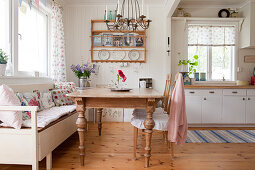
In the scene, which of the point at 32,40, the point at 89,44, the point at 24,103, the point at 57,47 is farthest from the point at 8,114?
the point at 89,44

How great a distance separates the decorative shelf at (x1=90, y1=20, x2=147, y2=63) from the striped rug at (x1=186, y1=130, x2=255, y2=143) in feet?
6.50

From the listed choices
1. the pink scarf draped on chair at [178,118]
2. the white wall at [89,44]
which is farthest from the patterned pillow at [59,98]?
the pink scarf draped on chair at [178,118]

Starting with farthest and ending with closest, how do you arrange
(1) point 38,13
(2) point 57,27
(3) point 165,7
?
(3) point 165,7
(2) point 57,27
(1) point 38,13

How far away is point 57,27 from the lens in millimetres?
3641

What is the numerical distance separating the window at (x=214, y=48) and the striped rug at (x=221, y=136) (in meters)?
1.43

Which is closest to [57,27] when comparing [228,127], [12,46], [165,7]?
[12,46]

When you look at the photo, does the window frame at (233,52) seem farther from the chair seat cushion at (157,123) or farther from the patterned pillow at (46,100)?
the patterned pillow at (46,100)

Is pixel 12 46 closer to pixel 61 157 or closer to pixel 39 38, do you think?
pixel 39 38

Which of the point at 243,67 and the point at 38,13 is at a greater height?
the point at 38,13

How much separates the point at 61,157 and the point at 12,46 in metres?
1.74

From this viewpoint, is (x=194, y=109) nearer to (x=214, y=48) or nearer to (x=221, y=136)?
(x=221, y=136)

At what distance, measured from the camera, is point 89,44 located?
4195 mm

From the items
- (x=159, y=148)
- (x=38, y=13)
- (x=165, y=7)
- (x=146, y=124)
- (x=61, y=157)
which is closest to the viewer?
(x=146, y=124)

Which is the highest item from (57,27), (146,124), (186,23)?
(186,23)
